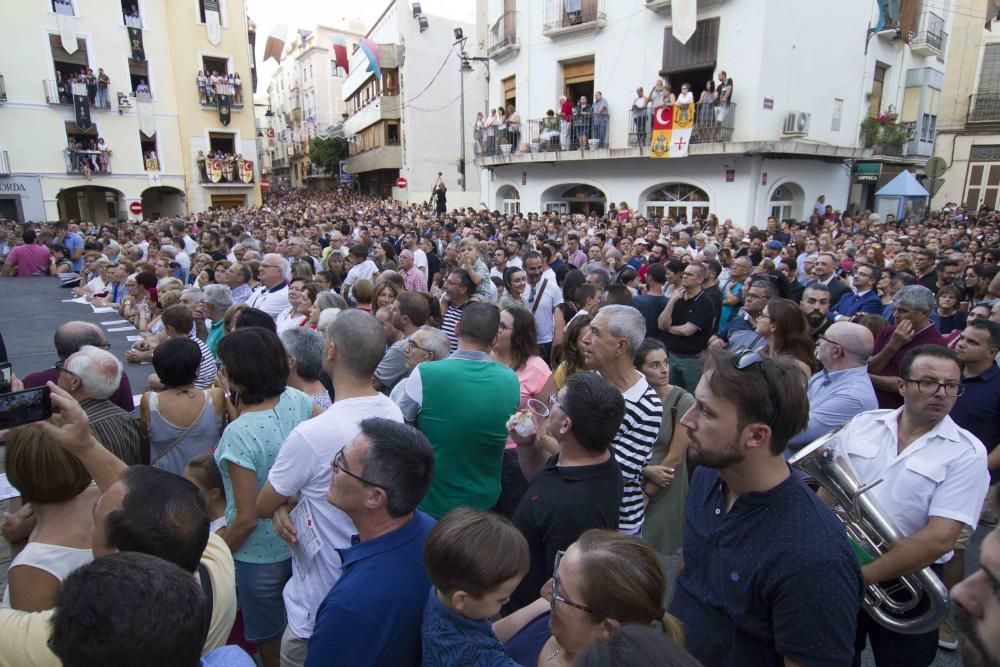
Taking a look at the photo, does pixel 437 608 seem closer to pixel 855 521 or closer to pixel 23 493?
pixel 23 493

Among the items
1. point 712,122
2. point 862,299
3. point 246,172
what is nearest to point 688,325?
point 862,299

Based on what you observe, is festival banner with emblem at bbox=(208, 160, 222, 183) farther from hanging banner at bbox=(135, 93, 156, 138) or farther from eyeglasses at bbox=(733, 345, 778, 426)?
eyeglasses at bbox=(733, 345, 778, 426)

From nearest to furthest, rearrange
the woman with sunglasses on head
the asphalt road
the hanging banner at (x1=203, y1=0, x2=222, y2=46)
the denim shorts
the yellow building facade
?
the woman with sunglasses on head → the denim shorts → the asphalt road → the yellow building facade → the hanging banner at (x1=203, y1=0, x2=222, y2=46)

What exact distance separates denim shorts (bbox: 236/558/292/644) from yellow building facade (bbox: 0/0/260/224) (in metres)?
24.1

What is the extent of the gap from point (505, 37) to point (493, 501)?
855 inches

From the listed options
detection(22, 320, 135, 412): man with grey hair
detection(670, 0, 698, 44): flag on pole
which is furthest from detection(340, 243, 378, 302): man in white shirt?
detection(670, 0, 698, 44): flag on pole

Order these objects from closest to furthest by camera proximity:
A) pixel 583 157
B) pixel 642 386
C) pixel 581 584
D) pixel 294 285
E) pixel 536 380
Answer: pixel 581 584 → pixel 642 386 → pixel 536 380 → pixel 294 285 → pixel 583 157

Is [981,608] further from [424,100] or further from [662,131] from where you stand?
[424,100]

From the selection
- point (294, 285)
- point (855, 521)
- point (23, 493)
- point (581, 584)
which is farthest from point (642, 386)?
point (294, 285)

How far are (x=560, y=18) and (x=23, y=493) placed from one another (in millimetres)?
21130

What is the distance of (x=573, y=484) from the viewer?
2117 mm

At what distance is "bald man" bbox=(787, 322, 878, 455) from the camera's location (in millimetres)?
3100

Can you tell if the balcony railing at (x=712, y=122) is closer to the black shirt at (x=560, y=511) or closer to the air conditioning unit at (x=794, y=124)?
the air conditioning unit at (x=794, y=124)

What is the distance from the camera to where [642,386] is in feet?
9.70
